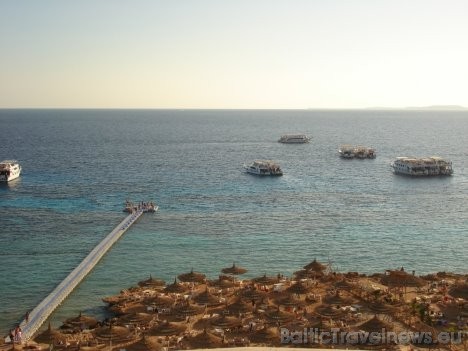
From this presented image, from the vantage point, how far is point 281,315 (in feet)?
125

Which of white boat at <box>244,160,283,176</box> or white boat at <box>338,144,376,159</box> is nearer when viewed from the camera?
white boat at <box>244,160,283,176</box>

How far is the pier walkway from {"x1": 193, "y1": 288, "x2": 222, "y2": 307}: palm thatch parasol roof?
11.8 meters

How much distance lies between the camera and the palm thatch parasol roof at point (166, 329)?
35.5 meters

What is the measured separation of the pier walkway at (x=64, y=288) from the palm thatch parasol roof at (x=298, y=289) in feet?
61.9

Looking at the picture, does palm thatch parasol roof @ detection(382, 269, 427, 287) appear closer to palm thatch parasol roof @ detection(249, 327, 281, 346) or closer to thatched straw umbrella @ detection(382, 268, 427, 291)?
thatched straw umbrella @ detection(382, 268, 427, 291)

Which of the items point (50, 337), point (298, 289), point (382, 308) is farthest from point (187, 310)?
point (382, 308)

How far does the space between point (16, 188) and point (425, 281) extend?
84361 mm

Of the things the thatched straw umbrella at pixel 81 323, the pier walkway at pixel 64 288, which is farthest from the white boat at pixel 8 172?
the thatched straw umbrella at pixel 81 323

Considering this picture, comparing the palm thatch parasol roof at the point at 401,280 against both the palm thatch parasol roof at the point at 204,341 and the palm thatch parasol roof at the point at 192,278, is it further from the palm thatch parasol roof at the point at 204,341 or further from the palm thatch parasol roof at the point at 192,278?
the palm thatch parasol roof at the point at 204,341

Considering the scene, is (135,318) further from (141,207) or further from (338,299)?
(141,207)

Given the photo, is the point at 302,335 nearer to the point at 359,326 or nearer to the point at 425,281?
the point at 359,326

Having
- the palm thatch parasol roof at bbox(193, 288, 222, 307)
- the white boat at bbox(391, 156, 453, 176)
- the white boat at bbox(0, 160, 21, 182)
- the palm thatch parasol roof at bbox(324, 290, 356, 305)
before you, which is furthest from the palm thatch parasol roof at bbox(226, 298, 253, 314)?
the white boat at bbox(391, 156, 453, 176)

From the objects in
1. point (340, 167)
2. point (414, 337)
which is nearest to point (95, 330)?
point (414, 337)

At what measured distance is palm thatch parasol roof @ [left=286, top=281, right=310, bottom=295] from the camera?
142ft
